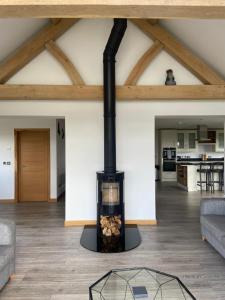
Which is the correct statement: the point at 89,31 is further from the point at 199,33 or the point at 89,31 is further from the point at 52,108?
the point at 199,33

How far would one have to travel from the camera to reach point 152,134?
188 inches

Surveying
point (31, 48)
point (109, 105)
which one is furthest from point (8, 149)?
point (109, 105)

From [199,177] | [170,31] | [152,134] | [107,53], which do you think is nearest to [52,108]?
[107,53]

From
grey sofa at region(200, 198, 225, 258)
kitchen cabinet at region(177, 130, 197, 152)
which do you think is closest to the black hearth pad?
grey sofa at region(200, 198, 225, 258)

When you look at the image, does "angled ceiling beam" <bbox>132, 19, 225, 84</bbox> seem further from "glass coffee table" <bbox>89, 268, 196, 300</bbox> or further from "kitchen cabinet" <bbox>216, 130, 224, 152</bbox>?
"kitchen cabinet" <bbox>216, 130, 224, 152</bbox>

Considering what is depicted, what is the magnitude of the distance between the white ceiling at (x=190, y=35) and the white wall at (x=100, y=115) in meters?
0.43

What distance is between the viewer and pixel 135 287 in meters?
2.09

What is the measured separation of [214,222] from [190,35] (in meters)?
3.17

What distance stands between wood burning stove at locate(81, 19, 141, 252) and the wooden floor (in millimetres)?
334

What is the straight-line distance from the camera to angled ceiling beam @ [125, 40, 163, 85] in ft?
15.3

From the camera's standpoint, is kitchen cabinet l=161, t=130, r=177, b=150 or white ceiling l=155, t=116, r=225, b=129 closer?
white ceiling l=155, t=116, r=225, b=129

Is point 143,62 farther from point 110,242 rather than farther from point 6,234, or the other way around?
point 6,234

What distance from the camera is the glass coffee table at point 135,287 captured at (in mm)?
2041

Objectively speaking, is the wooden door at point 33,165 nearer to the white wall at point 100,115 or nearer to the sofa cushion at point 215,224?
the white wall at point 100,115
